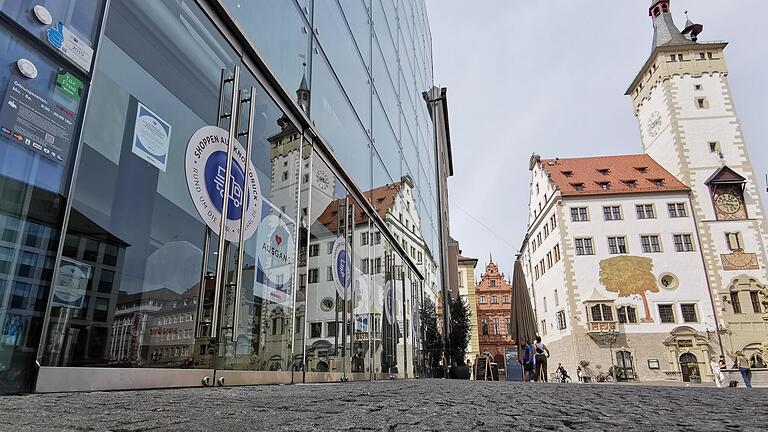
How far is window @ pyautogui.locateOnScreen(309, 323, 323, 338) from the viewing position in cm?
519

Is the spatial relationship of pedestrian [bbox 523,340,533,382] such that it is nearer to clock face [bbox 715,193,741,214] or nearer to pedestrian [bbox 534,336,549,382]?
pedestrian [bbox 534,336,549,382]

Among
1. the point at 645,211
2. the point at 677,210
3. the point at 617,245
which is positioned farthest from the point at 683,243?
the point at 617,245

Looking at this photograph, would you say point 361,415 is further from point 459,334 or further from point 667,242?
point 667,242

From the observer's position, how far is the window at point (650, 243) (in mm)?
35562

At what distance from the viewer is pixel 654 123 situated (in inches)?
1636

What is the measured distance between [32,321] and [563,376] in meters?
35.1

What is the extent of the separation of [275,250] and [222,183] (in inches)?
41.2

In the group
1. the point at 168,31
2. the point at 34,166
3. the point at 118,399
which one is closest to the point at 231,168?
the point at 168,31

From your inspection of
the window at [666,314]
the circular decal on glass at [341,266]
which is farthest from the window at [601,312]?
the circular decal on glass at [341,266]

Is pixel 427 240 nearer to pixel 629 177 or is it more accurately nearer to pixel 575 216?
pixel 575 216

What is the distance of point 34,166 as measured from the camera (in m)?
2.02

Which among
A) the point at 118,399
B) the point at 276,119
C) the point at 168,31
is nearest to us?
the point at 118,399

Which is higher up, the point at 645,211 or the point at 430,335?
the point at 645,211

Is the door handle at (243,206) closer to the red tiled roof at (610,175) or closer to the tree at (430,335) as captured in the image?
the tree at (430,335)
